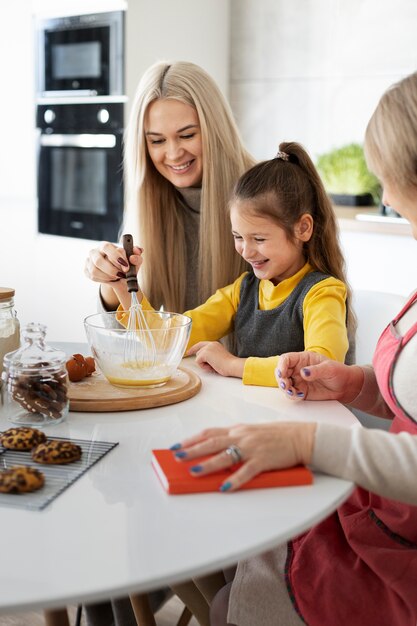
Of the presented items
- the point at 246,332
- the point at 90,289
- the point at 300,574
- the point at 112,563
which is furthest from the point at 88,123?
the point at 112,563

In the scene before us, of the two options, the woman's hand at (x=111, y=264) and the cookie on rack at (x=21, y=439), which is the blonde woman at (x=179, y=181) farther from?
the cookie on rack at (x=21, y=439)

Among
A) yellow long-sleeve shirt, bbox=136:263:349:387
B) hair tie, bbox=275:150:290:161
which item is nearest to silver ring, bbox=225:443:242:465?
yellow long-sleeve shirt, bbox=136:263:349:387

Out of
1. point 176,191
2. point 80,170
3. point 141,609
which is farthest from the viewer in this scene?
point 80,170

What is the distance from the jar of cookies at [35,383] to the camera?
1163 millimetres

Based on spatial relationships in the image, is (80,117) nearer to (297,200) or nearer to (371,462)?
(297,200)

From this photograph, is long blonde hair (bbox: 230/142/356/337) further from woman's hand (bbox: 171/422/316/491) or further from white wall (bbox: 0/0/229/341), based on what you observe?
white wall (bbox: 0/0/229/341)

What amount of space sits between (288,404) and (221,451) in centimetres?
34

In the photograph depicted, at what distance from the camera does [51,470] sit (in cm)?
103

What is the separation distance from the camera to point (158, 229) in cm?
204

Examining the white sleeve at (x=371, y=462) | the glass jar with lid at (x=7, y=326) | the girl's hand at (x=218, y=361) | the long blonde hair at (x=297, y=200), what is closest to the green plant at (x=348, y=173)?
the long blonde hair at (x=297, y=200)

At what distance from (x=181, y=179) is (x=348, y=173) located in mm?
1497

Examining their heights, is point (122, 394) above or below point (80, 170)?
below

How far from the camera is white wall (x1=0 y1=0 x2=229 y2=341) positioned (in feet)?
11.2

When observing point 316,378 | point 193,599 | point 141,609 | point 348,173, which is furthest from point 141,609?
point 348,173
